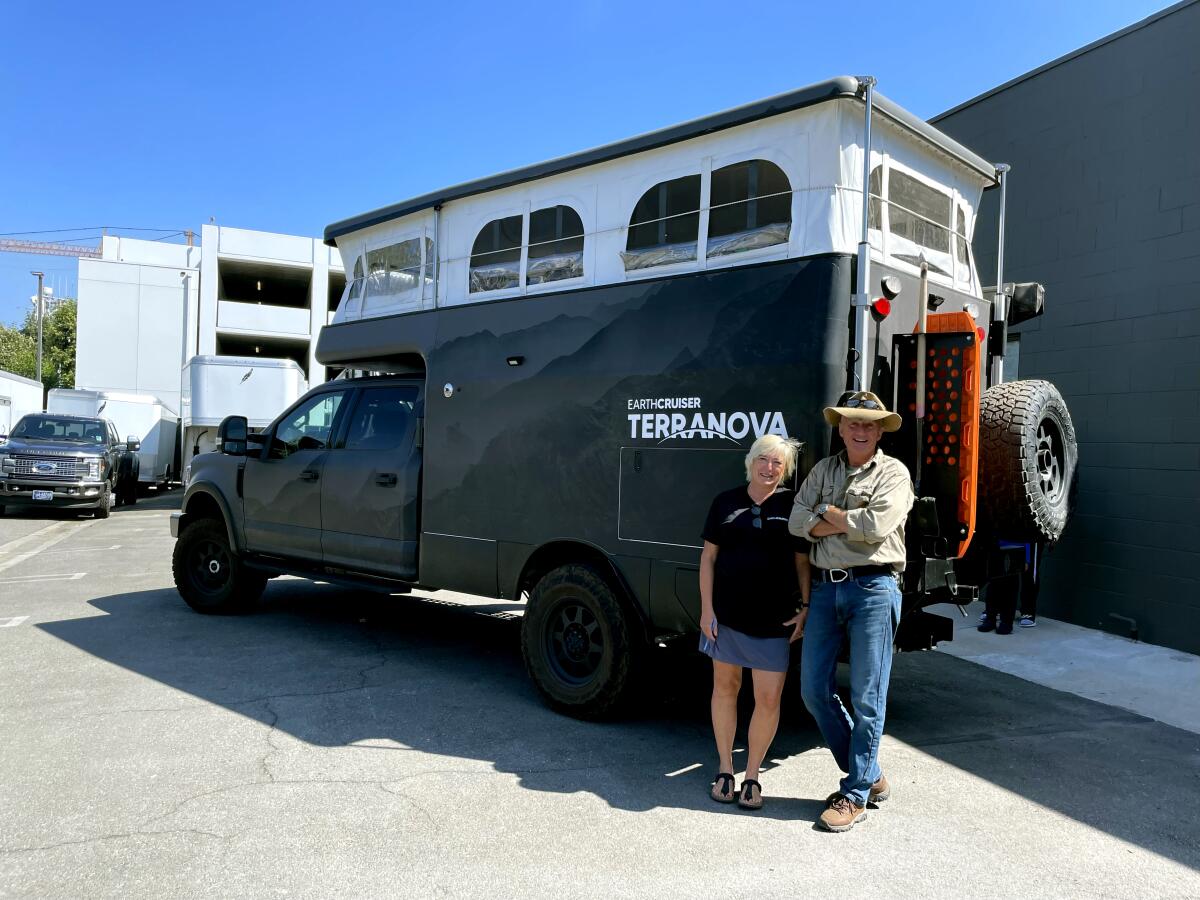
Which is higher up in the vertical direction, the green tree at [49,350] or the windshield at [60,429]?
the green tree at [49,350]

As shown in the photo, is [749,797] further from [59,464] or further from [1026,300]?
[59,464]

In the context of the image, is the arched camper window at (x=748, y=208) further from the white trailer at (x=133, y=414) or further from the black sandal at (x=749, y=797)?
the white trailer at (x=133, y=414)

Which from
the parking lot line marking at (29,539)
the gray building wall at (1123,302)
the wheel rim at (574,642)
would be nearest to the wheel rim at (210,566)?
the wheel rim at (574,642)

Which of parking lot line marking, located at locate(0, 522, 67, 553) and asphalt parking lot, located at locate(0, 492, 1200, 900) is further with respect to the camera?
parking lot line marking, located at locate(0, 522, 67, 553)

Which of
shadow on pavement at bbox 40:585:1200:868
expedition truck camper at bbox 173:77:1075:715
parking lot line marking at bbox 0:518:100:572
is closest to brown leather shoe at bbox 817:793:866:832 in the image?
shadow on pavement at bbox 40:585:1200:868

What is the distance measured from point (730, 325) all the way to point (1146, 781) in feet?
10.2

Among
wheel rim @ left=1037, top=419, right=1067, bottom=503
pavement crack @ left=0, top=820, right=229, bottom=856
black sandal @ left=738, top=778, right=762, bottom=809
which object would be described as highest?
wheel rim @ left=1037, top=419, right=1067, bottom=503

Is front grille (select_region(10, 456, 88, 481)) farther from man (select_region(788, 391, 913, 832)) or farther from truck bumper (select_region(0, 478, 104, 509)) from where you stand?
man (select_region(788, 391, 913, 832))

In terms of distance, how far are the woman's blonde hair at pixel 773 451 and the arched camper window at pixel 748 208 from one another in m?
1.13

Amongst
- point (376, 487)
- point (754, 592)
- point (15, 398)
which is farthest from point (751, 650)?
point (15, 398)

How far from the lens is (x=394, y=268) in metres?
6.63

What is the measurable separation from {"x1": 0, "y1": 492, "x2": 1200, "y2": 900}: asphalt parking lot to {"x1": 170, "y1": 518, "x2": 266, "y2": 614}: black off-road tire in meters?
0.91

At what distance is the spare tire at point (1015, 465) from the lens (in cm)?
434

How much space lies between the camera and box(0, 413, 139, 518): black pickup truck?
15.5 metres
